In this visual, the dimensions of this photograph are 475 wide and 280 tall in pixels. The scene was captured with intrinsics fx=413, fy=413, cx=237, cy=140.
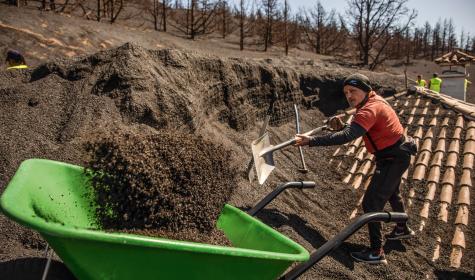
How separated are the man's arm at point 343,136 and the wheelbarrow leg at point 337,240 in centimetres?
78

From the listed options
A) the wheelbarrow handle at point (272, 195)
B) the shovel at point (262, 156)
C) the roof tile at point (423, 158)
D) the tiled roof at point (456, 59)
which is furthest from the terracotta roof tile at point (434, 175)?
the tiled roof at point (456, 59)

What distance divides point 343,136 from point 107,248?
7.61 ft

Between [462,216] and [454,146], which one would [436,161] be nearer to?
[454,146]

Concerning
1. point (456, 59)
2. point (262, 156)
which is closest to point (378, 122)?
point (262, 156)

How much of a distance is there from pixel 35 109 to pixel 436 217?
4701 mm

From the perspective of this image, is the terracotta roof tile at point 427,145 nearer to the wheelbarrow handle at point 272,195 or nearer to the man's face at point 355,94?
A: the man's face at point 355,94

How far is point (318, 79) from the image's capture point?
30.9ft

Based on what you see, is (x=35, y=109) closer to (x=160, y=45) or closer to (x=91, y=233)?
(x=91, y=233)

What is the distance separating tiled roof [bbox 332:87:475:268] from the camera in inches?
197

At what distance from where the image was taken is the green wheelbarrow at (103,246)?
5.45ft

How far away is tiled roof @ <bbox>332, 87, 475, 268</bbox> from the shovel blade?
1384 mm

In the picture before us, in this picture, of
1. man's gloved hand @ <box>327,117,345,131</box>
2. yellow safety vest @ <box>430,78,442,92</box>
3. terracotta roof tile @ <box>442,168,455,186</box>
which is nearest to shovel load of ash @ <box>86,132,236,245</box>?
man's gloved hand @ <box>327,117,345,131</box>

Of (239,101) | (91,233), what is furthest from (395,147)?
(239,101)

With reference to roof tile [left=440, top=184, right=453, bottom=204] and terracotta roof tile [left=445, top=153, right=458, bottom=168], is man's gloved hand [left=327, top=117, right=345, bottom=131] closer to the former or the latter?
roof tile [left=440, top=184, right=453, bottom=204]
